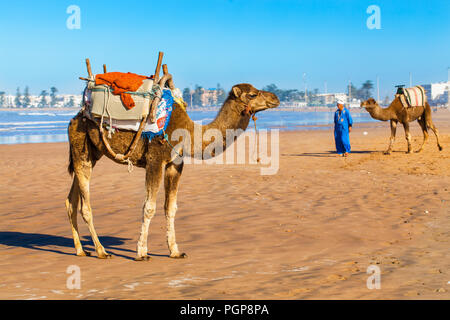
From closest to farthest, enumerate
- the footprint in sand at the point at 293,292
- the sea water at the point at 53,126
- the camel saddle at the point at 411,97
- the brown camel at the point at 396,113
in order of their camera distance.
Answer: the footprint in sand at the point at 293,292
the camel saddle at the point at 411,97
the brown camel at the point at 396,113
the sea water at the point at 53,126

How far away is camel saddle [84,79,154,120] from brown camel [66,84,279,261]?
24 centimetres

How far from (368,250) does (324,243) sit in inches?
27.0

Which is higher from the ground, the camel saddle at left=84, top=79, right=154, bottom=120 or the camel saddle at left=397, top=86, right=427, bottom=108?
the camel saddle at left=397, top=86, right=427, bottom=108

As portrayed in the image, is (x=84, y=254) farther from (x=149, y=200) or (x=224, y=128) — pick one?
(x=224, y=128)

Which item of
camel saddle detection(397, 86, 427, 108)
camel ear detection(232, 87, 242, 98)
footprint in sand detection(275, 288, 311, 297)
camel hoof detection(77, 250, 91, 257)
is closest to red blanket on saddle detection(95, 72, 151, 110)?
camel ear detection(232, 87, 242, 98)

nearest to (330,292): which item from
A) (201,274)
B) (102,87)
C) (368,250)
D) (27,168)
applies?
(201,274)

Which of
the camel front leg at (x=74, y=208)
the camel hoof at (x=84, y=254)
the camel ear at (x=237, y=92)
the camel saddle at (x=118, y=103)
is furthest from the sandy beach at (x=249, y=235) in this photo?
the camel ear at (x=237, y=92)

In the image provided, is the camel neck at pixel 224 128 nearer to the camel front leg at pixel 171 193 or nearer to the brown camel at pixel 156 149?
the brown camel at pixel 156 149

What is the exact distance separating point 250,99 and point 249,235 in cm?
260

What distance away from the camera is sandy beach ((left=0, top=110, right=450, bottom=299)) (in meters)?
5.56

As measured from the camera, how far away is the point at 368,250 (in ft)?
24.0

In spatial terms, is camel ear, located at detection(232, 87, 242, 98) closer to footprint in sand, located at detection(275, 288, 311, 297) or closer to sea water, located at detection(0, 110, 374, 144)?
footprint in sand, located at detection(275, 288, 311, 297)

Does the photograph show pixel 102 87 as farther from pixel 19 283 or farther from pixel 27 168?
pixel 27 168

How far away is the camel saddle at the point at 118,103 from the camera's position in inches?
272
